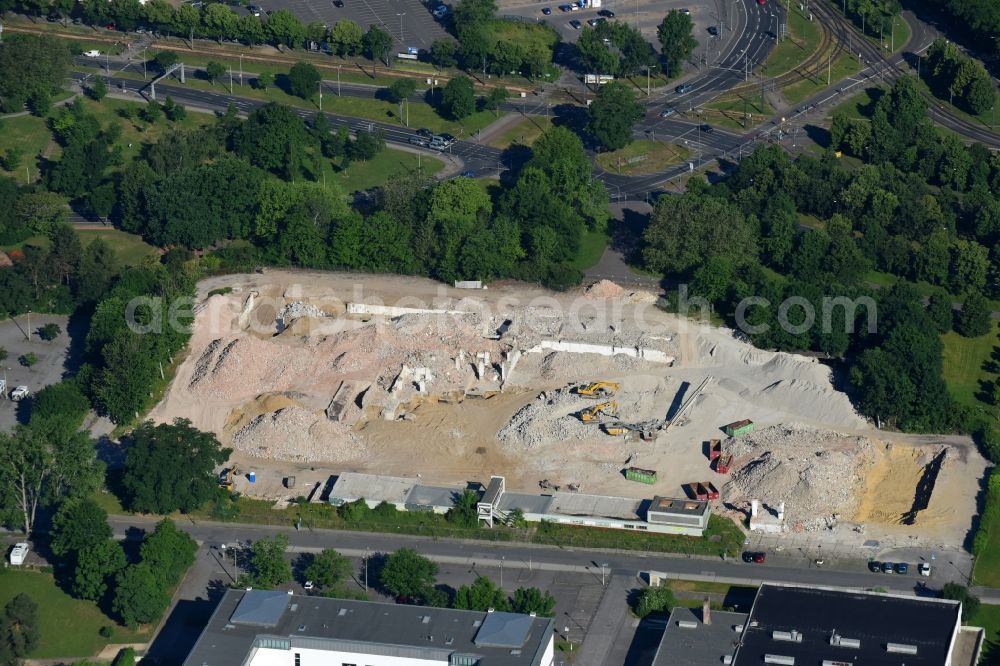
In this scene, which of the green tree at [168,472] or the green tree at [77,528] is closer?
the green tree at [77,528]

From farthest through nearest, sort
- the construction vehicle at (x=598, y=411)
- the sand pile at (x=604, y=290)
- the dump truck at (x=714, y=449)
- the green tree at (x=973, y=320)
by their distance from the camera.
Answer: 1. the sand pile at (x=604, y=290)
2. the green tree at (x=973, y=320)
3. the construction vehicle at (x=598, y=411)
4. the dump truck at (x=714, y=449)

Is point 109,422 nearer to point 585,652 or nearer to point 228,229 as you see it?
point 228,229

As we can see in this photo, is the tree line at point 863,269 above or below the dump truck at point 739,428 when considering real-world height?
above

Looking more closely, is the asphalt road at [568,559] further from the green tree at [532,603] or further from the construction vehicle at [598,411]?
the construction vehicle at [598,411]

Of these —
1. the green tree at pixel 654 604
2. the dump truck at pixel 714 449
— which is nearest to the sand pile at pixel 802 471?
the dump truck at pixel 714 449

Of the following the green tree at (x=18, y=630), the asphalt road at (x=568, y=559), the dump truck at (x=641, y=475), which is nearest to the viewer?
the green tree at (x=18, y=630)

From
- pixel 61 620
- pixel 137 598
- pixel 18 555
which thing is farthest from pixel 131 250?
pixel 137 598

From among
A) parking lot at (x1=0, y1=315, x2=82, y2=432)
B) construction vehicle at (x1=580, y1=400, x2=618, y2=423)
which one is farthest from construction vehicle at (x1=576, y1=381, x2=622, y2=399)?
parking lot at (x1=0, y1=315, x2=82, y2=432)

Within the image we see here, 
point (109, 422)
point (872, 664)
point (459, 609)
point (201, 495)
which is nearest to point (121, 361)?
point (109, 422)
